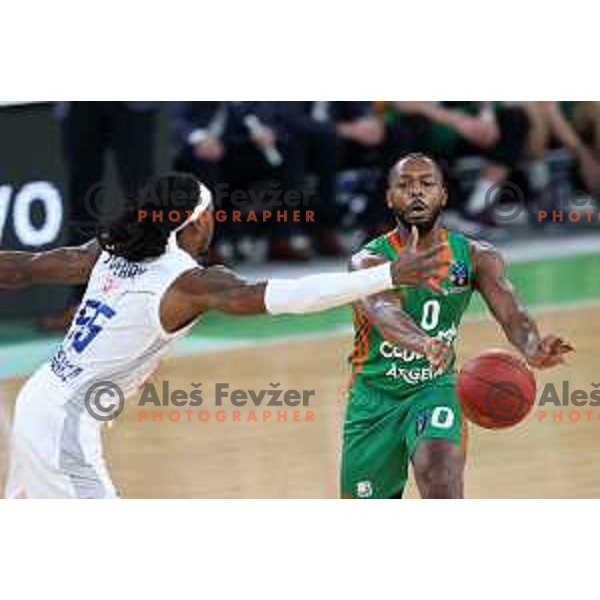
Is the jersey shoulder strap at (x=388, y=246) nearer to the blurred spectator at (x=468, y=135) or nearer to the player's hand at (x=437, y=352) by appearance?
the player's hand at (x=437, y=352)

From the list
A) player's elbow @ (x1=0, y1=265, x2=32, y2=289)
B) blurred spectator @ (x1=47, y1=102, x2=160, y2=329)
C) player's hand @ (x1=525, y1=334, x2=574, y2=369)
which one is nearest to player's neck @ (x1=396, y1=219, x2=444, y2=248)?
player's hand @ (x1=525, y1=334, x2=574, y2=369)

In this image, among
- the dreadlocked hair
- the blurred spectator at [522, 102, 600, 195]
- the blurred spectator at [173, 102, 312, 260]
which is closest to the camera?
the dreadlocked hair

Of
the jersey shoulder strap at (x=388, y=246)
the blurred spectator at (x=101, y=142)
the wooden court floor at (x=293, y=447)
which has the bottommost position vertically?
the wooden court floor at (x=293, y=447)

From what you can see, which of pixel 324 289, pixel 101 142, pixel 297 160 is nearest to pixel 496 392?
pixel 324 289

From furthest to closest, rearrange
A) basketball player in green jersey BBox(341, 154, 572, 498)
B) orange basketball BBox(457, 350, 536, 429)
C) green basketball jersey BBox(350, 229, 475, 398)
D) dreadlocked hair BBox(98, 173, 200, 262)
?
1. green basketball jersey BBox(350, 229, 475, 398)
2. basketball player in green jersey BBox(341, 154, 572, 498)
3. orange basketball BBox(457, 350, 536, 429)
4. dreadlocked hair BBox(98, 173, 200, 262)

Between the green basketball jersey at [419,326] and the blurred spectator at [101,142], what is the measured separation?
222 centimetres

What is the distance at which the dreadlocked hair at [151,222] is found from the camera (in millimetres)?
8562

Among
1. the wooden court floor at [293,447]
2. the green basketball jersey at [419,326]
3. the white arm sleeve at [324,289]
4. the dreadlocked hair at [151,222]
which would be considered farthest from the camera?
the wooden court floor at [293,447]

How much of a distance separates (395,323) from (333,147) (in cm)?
501

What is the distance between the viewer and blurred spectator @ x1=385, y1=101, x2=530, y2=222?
1327 cm

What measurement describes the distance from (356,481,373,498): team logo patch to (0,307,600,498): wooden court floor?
929 millimetres

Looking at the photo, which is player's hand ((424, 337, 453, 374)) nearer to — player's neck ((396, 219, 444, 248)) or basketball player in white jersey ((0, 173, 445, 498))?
basketball player in white jersey ((0, 173, 445, 498))

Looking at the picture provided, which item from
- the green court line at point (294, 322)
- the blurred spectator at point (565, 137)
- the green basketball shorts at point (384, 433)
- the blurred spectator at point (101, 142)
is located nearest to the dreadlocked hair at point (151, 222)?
the green basketball shorts at point (384, 433)

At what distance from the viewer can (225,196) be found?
12.2m
